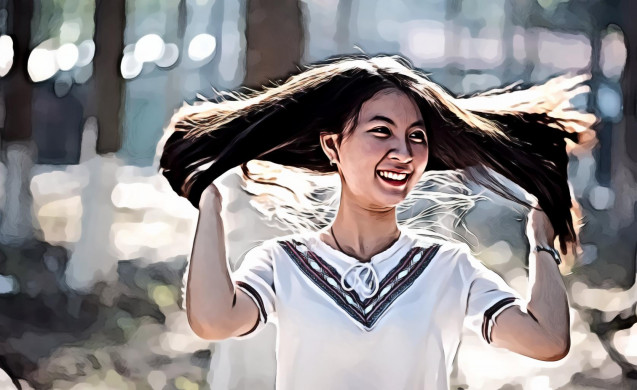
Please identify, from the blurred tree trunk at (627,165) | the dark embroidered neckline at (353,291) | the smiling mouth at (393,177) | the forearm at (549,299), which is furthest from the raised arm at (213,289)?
the blurred tree trunk at (627,165)

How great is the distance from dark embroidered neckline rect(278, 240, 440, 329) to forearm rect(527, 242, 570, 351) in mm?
232

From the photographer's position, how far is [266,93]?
1.69 meters

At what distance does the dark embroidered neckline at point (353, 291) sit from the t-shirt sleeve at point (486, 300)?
12 cm

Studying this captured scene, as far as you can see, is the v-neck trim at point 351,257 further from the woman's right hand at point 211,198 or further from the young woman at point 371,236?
the woman's right hand at point 211,198

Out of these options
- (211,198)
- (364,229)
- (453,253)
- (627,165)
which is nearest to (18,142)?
(211,198)

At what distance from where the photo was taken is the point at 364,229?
5.47 feet

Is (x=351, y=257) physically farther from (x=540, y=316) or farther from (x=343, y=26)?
(x=343, y=26)

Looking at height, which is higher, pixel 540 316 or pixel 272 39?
pixel 272 39

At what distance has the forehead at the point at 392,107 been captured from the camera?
165 centimetres

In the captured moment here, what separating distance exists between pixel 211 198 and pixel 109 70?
42 cm

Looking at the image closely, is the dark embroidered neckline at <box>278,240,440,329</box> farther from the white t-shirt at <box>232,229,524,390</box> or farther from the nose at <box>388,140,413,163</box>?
the nose at <box>388,140,413,163</box>

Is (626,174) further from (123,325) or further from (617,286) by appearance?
(123,325)

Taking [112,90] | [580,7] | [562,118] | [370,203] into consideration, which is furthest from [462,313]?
[112,90]

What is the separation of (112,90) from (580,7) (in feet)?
3.72
